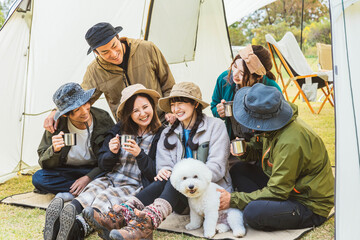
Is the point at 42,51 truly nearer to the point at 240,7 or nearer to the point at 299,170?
the point at 299,170

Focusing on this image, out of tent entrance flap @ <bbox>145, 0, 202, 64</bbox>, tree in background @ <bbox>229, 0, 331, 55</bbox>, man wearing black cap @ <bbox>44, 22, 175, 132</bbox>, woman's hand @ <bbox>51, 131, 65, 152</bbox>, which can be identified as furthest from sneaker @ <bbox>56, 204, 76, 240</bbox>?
tree in background @ <bbox>229, 0, 331, 55</bbox>

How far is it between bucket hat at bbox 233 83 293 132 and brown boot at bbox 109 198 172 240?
701 mm

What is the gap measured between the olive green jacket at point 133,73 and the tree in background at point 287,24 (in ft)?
45.2

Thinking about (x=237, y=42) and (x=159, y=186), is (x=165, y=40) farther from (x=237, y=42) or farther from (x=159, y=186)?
(x=237, y=42)

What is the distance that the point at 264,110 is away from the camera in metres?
2.42

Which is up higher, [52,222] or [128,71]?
[128,71]

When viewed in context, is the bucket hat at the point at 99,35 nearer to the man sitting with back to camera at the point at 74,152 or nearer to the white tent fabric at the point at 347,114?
the man sitting with back to camera at the point at 74,152

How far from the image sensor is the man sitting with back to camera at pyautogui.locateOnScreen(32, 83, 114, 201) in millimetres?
3191

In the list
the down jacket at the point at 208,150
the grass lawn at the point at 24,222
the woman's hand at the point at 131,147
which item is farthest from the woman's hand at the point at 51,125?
the down jacket at the point at 208,150

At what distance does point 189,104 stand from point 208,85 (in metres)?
1.87

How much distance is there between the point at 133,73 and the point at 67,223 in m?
1.51

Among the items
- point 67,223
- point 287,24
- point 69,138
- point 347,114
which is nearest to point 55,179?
point 69,138

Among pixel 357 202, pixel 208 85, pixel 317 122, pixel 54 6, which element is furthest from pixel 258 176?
pixel 317 122

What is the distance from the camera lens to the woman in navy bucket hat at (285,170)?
2430 millimetres
